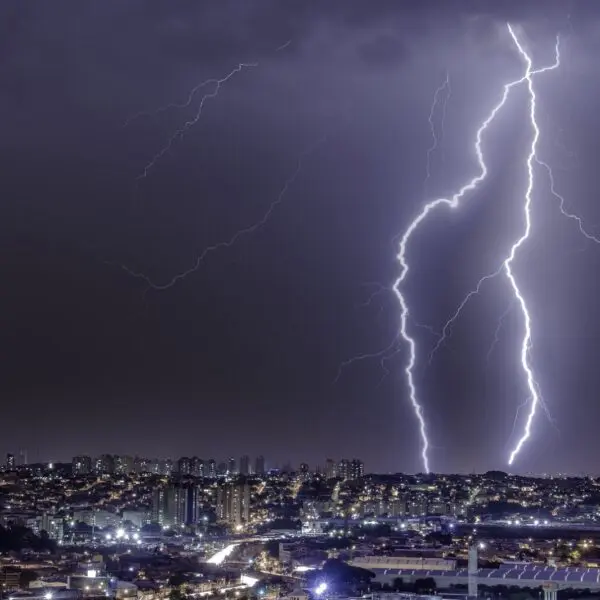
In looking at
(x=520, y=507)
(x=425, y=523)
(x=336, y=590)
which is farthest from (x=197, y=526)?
(x=336, y=590)

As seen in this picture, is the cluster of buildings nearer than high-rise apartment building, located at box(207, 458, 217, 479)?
Yes

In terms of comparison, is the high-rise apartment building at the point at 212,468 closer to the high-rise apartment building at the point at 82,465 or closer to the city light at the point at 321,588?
the high-rise apartment building at the point at 82,465

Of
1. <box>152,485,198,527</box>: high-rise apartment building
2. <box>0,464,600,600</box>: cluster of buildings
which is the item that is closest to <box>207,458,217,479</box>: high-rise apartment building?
<box>0,464,600,600</box>: cluster of buildings

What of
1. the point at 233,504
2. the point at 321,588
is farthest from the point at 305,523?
the point at 321,588

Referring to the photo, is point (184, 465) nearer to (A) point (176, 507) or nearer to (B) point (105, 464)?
(B) point (105, 464)

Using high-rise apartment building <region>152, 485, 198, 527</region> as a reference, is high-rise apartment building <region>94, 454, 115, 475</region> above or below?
above

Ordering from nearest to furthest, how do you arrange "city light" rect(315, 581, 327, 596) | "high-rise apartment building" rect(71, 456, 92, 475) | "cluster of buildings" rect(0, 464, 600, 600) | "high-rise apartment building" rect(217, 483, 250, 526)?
"city light" rect(315, 581, 327, 596) → "cluster of buildings" rect(0, 464, 600, 600) → "high-rise apartment building" rect(217, 483, 250, 526) → "high-rise apartment building" rect(71, 456, 92, 475)

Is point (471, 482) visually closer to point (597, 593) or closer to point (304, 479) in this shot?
point (304, 479)

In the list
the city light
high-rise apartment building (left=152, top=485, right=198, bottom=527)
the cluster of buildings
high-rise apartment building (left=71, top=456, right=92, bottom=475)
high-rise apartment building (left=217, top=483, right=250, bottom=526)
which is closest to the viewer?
the city light

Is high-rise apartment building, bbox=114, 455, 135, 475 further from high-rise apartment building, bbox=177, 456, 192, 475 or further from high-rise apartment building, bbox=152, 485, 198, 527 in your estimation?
high-rise apartment building, bbox=152, 485, 198, 527
